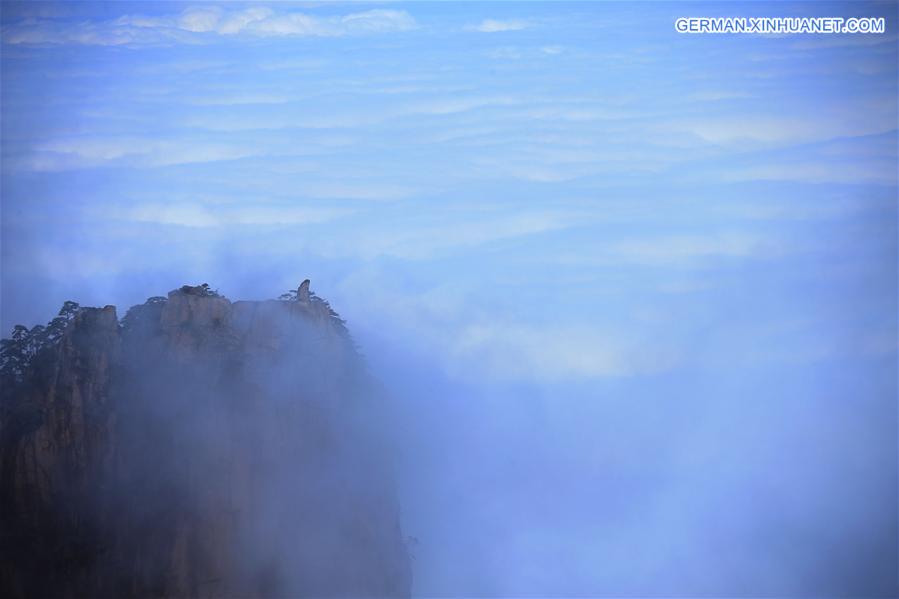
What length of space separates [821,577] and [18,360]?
2758 cm

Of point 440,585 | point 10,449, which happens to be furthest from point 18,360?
point 440,585

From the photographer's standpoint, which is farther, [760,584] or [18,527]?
[760,584]

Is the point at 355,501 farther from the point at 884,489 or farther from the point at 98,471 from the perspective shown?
the point at 884,489

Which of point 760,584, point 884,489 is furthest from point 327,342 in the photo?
point 884,489

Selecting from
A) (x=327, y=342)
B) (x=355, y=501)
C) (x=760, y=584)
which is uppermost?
(x=327, y=342)

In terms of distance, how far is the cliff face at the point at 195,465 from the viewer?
34.3 m

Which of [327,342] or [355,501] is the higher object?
[327,342]

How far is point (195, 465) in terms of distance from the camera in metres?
34.8

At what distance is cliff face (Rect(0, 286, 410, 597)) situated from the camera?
1351 inches

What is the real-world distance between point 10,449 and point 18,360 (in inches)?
155

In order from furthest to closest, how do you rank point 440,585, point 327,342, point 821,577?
1. point 821,577
2. point 440,585
3. point 327,342

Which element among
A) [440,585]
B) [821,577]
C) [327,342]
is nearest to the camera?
[327,342]

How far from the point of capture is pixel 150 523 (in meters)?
34.4

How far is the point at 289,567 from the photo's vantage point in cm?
3481
